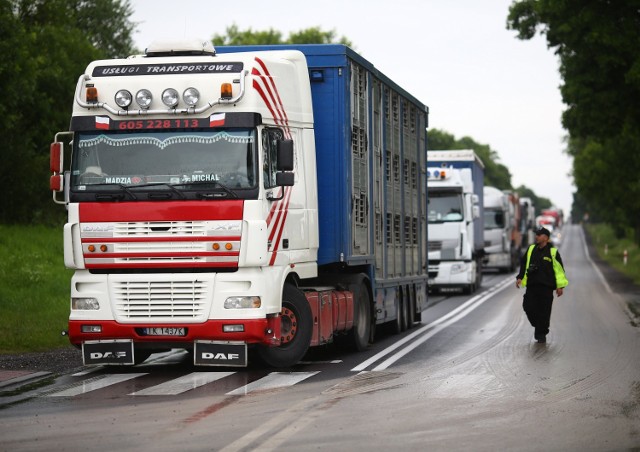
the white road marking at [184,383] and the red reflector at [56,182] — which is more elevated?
the red reflector at [56,182]

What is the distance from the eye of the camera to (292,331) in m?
15.0

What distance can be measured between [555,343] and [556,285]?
35.1 inches

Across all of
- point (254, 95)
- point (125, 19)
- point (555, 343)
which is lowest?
point (555, 343)

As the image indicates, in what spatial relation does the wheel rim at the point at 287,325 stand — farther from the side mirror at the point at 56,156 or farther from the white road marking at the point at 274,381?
the side mirror at the point at 56,156

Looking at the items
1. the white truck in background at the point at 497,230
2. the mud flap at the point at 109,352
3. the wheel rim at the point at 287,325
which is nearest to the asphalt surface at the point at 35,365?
the mud flap at the point at 109,352

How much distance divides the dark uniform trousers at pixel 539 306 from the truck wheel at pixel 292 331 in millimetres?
5071

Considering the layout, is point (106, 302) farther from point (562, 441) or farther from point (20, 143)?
point (20, 143)

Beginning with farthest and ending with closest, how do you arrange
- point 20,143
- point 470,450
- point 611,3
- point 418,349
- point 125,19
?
1. point 125,19
2. point 20,143
3. point 611,3
4. point 418,349
5. point 470,450

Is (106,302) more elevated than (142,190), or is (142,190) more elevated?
(142,190)

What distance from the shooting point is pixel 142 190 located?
13.9 m

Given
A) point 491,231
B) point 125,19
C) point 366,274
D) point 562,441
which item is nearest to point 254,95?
point 366,274

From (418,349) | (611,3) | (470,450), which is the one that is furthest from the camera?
(611,3)

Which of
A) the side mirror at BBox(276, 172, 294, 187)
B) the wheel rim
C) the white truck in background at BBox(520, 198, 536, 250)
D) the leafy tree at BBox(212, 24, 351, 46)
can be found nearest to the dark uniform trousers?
the wheel rim

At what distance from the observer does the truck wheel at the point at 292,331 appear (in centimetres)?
1490
